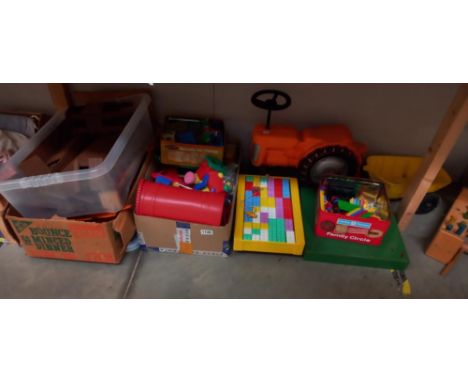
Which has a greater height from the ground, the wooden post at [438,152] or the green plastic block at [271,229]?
the wooden post at [438,152]

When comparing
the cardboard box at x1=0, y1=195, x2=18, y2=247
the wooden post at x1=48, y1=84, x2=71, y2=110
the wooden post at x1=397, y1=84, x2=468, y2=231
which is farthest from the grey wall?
the cardboard box at x1=0, y1=195, x2=18, y2=247

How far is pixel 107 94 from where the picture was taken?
4.84 ft

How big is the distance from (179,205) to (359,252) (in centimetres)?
72

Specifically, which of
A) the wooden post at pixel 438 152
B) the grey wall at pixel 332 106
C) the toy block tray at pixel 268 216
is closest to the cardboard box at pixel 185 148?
the grey wall at pixel 332 106

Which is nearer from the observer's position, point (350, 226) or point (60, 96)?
point (350, 226)

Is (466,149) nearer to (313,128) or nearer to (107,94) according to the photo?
(313,128)

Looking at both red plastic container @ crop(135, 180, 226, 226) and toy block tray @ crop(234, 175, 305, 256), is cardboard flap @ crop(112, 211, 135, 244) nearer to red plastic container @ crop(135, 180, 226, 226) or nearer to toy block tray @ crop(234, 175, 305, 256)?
red plastic container @ crop(135, 180, 226, 226)

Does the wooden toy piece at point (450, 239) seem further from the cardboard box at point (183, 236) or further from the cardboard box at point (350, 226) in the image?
the cardboard box at point (183, 236)

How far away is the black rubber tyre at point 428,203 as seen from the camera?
1436 millimetres

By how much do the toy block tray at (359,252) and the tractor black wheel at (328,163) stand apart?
274mm

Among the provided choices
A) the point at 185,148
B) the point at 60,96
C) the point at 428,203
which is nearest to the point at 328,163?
the point at 428,203

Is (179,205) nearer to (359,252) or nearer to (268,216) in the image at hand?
(268,216)

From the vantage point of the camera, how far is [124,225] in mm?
1145

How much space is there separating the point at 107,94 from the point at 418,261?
1.53m
